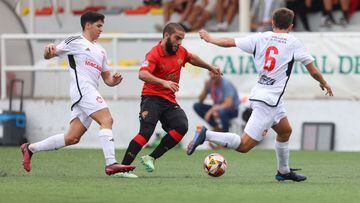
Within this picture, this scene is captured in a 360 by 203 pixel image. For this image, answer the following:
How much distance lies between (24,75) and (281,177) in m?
12.1

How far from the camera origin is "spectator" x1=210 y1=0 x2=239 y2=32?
85.5 feet

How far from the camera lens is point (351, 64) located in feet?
73.9

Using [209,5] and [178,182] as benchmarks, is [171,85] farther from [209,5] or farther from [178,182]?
[209,5]

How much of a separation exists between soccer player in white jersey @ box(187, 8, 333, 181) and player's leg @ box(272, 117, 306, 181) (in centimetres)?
1

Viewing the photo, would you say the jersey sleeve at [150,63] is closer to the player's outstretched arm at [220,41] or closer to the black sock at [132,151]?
the black sock at [132,151]

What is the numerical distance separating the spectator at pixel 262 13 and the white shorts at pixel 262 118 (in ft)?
38.2

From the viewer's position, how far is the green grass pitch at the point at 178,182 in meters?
11.3

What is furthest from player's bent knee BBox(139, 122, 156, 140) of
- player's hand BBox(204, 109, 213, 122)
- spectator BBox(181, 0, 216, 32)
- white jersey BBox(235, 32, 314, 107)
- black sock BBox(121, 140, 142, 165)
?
spectator BBox(181, 0, 216, 32)

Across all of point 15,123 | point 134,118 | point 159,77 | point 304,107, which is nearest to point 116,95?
point 134,118

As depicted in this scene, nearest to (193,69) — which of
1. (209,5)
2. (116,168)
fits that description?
(209,5)

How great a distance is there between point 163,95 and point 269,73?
1.77 meters

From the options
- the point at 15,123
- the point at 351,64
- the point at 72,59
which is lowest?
the point at 15,123

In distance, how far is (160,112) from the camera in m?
14.5

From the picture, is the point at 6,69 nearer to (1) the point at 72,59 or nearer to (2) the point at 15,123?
(2) the point at 15,123
